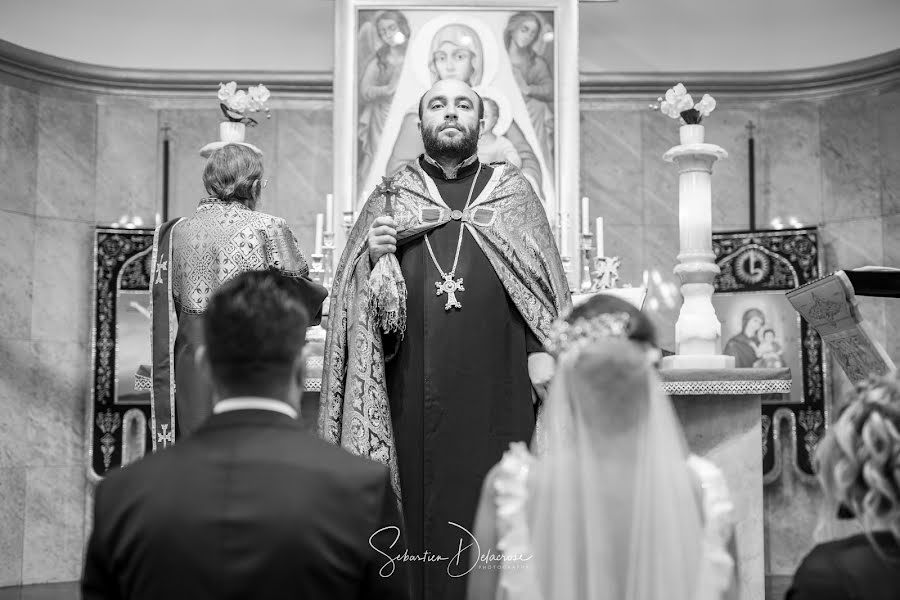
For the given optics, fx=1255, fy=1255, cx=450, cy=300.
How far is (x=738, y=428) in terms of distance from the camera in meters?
6.43

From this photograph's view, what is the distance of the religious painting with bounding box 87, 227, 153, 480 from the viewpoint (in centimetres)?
930

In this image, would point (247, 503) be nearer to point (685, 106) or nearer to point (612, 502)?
point (612, 502)

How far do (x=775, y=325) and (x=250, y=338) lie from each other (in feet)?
24.4

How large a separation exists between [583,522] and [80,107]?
8002mm

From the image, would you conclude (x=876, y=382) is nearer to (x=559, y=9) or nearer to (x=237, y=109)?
(x=237, y=109)

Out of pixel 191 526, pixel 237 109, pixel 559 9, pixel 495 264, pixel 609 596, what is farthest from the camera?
pixel 559 9

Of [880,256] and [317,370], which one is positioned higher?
[880,256]

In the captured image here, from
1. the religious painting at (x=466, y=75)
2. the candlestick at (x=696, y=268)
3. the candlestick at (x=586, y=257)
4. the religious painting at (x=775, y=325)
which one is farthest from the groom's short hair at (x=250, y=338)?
the religious painting at (x=775, y=325)

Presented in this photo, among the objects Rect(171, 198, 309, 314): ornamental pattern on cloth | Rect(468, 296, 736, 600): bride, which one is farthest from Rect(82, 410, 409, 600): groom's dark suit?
Rect(171, 198, 309, 314): ornamental pattern on cloth

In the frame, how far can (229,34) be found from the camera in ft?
33.3

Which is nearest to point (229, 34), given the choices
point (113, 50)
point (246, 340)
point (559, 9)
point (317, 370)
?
point (113, 50)

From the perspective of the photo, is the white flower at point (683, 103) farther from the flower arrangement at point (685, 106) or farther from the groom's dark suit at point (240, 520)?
the groom's dark suit at point (240, 520)

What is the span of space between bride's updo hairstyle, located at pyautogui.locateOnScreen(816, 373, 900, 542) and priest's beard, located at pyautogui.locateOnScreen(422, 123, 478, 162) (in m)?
3.05

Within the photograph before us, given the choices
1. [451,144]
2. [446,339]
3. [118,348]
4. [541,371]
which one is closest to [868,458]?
[541,371]
